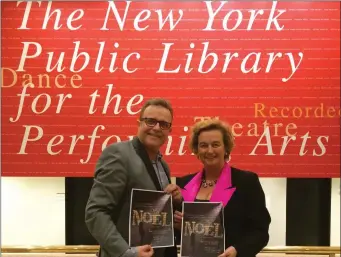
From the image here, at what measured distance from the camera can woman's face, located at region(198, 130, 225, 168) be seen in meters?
1.89

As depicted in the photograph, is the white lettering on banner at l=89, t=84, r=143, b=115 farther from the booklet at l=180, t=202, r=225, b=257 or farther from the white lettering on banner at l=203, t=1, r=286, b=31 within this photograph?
the booklet at l=180, t=202, r=225, b=257

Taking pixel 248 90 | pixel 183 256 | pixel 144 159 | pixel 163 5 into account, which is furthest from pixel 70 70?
pixel 183 256

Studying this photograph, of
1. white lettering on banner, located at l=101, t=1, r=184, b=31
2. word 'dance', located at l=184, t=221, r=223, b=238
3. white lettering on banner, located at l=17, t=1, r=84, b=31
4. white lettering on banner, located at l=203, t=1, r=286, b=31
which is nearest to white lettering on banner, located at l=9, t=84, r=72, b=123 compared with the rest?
white lettering on banner, located at l=17, t=1, r=84, b=31

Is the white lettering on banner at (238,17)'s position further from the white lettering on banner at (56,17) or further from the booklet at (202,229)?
the booklet at (202,229)

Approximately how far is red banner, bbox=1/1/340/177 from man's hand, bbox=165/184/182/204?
49.3 inches

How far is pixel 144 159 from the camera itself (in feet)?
5.52

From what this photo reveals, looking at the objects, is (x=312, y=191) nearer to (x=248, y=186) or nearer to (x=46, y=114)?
(x=248, y=186)

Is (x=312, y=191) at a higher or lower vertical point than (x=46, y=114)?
lower

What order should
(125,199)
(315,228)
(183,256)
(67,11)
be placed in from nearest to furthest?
1. (125,199)
2. (183,256)
3. (67,11)
4. (315,228)

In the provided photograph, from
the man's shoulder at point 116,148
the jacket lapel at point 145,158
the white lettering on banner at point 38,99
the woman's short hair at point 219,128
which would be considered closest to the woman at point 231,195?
the woman's short hair at point 219,128

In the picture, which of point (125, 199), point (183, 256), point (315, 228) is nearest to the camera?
point (125, 199)

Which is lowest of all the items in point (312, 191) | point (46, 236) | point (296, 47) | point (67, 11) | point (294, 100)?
point (46, 236)

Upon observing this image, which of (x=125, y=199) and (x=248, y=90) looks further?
(x=248, y=90)

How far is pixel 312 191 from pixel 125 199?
206cm
